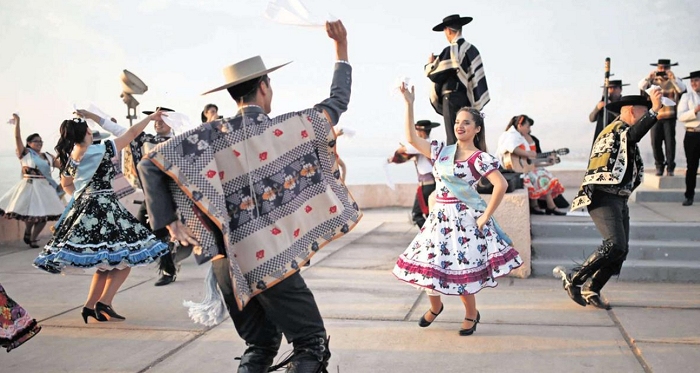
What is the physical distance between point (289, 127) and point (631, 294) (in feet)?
15.7

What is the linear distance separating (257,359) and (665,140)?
389 inches

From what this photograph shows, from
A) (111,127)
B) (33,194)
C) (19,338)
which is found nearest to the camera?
(19,338)

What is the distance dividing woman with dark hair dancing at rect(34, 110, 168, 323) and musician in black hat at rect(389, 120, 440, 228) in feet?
13.8

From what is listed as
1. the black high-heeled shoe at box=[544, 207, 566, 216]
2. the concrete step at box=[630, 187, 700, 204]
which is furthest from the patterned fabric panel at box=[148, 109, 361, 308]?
the concrete step at box=[630, 187, 700, 204]

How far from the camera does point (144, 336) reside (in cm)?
526

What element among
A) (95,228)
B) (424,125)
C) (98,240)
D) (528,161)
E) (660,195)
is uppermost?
(424,125)

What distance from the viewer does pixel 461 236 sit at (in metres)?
5.05

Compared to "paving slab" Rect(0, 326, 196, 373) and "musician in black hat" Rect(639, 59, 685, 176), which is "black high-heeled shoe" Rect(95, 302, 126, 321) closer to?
"paving slab" Rect(0, 326, 196, 373)

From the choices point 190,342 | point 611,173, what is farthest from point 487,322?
point 190,342

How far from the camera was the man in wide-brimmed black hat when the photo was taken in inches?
224

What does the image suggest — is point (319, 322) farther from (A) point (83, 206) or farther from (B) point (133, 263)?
(A) point (83, 206)

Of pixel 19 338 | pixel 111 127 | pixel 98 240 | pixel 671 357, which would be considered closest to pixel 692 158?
pixel 671 357

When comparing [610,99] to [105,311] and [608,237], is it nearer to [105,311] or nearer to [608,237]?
[608,237]

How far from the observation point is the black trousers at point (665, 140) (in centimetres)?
1086
